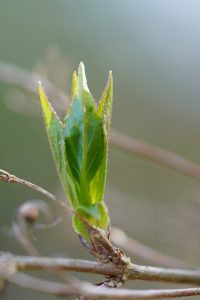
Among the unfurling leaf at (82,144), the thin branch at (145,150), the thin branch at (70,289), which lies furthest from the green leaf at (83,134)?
the thin branch at (145,150)

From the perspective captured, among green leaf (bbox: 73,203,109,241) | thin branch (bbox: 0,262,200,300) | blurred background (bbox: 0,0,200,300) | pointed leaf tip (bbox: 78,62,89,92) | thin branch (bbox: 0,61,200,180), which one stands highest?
pointed leaf tip (bbox: 78,62,89,92)

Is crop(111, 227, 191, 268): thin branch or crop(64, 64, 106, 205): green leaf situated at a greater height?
crop(64, 64, 106, 205): green leaf

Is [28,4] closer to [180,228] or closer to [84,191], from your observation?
[180,228]

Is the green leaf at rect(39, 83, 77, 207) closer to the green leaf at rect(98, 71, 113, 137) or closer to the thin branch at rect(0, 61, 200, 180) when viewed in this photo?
the green leaf at rect(98, 71, 113, 137)

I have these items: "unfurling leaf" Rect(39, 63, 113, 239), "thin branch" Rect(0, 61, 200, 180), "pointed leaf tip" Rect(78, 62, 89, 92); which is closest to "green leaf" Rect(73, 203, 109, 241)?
"unfurling leaf" Rect(39, 63, 113, 239)

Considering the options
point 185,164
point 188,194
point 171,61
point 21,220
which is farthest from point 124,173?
point 21,220

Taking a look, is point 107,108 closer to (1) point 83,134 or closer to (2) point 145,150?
(1) point 83,134

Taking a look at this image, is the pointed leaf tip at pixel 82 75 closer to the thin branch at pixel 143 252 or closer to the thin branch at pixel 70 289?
the thin branch at pixel 70 289
